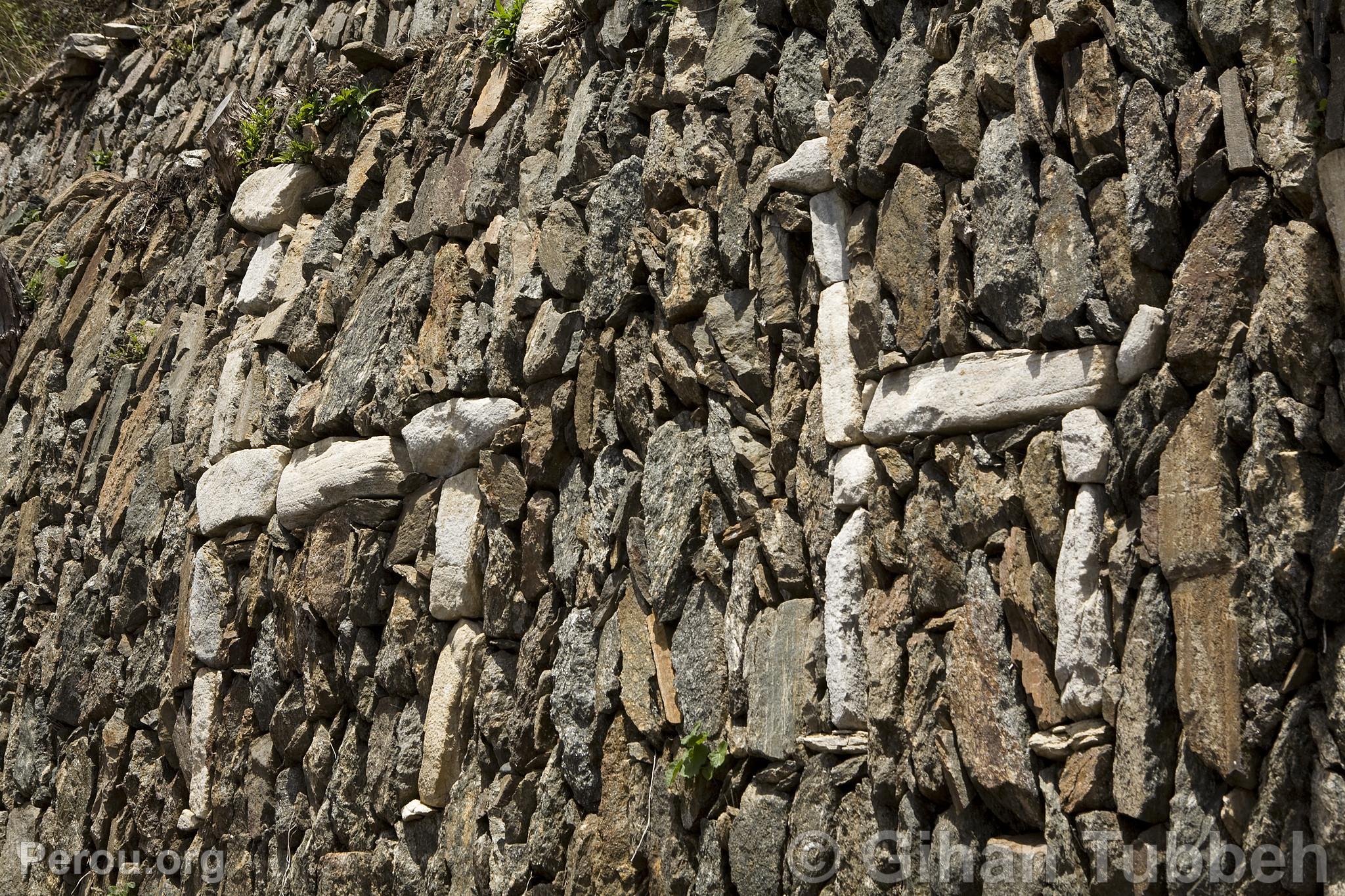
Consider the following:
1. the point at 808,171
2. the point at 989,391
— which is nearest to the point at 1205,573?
the point at 989,391

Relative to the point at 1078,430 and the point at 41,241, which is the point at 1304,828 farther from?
the point at 41,241

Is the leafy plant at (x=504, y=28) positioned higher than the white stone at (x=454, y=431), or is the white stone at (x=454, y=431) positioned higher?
the leafy plant at (x=504, y=28)

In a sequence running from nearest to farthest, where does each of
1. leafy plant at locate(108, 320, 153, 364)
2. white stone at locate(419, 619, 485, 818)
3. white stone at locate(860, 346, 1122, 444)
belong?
1. white stone at locate(860, 346, 1122, 444)
2. white stone at locate(419, 619, 485, 818)
3. leafy plant at locate(108, 320, 153, 364)

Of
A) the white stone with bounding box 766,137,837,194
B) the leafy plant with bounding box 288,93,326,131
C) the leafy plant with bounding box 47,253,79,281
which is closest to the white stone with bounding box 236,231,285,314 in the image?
the leafy plant with bounding box 288,93,326,131

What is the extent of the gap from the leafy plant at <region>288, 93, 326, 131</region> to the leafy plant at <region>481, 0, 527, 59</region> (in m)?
1.23

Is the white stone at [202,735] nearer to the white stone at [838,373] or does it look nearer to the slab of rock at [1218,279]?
the white stone at [838,373]

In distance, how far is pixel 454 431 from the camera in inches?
181

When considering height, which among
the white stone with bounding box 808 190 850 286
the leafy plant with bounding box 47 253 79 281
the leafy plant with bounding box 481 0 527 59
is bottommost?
the white stone with bounding box 808 190 850 286

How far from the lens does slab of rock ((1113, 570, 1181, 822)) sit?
255cm

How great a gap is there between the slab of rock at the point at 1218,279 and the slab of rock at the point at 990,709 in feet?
2.12

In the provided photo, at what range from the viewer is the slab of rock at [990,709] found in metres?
2.79

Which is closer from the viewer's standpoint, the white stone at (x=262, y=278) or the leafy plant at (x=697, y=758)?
the leafy plant at (x=697, y=758)

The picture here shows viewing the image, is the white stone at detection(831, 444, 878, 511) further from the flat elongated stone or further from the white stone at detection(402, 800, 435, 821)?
the white stone at detection(402, 800, 435, 821)

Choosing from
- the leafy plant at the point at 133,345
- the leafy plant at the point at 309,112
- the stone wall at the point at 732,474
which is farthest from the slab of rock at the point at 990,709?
the leafy plant at the point at 133,345
